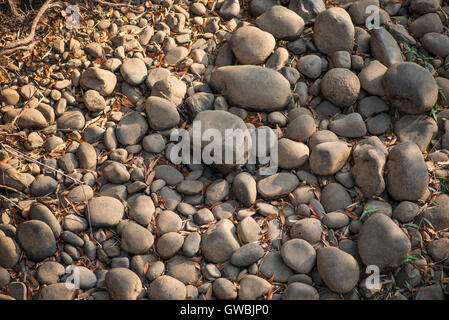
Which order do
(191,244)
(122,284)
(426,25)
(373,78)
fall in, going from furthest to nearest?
(426,25) < (373,78) < (191,244) < (122,284)

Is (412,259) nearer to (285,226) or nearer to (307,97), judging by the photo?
(285,226)

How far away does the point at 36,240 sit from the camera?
2.51m

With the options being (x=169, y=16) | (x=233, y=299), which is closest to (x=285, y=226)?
(x=233, y=299)

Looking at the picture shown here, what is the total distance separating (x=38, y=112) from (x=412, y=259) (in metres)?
2.81

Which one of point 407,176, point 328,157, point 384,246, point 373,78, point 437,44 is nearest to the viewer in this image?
point 384,246

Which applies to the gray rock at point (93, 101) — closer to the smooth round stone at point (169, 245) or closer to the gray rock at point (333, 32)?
the smooth round stone at point (169, 245)

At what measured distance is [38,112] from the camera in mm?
2969

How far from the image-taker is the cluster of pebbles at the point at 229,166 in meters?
2.51

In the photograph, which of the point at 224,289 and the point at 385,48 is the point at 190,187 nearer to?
the point at 224,289

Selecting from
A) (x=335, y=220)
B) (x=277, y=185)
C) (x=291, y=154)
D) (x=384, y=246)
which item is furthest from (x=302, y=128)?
(x=384, y=246)

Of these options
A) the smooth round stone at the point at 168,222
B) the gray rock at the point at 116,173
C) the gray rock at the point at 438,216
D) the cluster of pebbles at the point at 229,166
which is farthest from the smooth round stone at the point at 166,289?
the gray rock at the point at 438,216

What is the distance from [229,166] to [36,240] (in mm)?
1339

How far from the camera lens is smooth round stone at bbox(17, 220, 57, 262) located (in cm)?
251

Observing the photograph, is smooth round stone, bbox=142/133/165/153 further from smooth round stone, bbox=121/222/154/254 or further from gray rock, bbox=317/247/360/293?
gray rock, bbox=317/247/360/293
